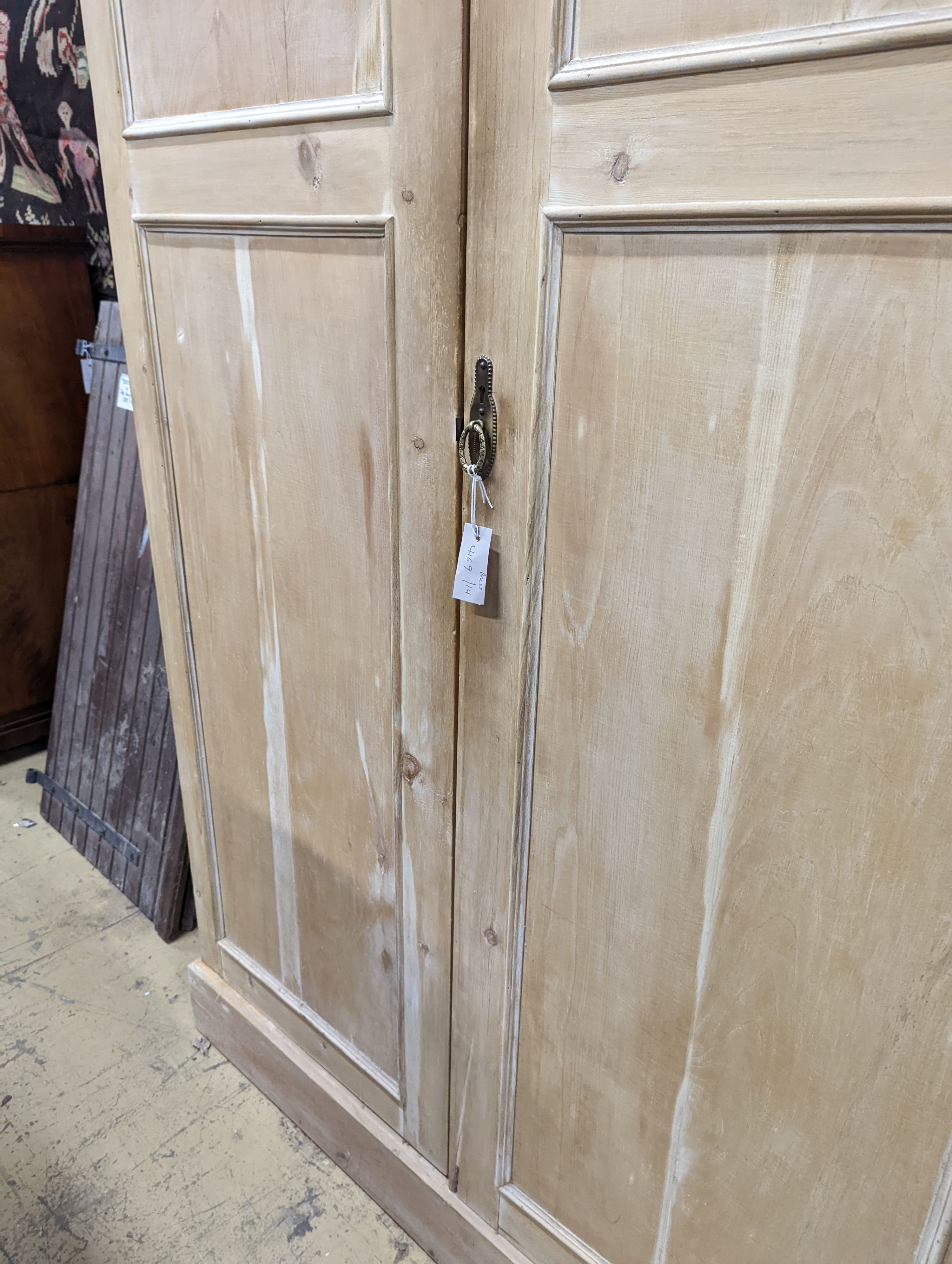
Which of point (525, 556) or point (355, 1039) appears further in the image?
point (355, 1039)

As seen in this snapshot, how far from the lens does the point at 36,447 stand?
2281 millimetres

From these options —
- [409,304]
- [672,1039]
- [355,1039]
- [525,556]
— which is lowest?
[355,1039]

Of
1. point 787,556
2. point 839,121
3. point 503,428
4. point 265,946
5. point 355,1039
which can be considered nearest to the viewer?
point 839,121

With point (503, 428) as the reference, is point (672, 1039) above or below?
below

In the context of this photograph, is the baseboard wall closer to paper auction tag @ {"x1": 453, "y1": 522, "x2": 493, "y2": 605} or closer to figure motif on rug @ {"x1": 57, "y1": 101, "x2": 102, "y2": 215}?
paper auction tag @ {"x1": 453, "y1": 522, "x2": 493, "y2": 605}

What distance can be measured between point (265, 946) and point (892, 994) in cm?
107

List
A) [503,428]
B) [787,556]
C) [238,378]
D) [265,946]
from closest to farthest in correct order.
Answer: [787,556] → [503,428] → [238,378] → [265,946]

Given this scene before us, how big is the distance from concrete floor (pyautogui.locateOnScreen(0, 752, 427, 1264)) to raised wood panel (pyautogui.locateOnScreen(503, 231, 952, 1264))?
705 millimetres

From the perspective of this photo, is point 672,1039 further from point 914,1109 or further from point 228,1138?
point 228,1138

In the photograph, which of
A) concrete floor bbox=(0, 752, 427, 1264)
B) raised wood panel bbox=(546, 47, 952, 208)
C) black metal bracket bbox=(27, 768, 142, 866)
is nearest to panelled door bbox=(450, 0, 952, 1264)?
raised wood panel bbox=(546, 47, 952, 208)

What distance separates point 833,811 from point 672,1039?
13.7 inches

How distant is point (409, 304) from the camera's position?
33.2 inches

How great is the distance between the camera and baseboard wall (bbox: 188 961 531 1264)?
4.01ft

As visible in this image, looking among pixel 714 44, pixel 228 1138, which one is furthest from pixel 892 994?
pixel 228 1138
